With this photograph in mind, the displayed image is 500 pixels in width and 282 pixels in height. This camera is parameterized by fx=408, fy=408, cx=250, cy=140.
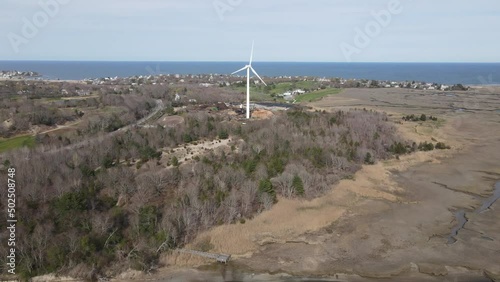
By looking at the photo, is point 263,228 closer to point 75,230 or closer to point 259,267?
point 259,267

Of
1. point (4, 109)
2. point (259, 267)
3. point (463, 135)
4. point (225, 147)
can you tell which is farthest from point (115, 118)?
point (463, 135)

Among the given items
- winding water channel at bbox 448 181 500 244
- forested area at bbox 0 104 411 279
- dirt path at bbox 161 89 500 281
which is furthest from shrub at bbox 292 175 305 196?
winding water channel at bbox 448 181 500 244

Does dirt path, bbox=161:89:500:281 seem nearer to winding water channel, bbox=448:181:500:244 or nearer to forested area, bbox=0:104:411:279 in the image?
winding water channel, bbox=448:181:500:244

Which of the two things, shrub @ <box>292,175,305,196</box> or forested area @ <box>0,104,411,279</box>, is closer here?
forested area @ <box>0,104,411,279</box>

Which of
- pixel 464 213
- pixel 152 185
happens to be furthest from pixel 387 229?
pixel 152 185

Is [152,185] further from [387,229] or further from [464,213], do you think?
[464,213]

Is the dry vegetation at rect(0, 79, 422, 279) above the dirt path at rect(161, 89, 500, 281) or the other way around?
above

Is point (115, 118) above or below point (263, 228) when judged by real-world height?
above

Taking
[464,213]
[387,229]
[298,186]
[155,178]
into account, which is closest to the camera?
[387,229]
